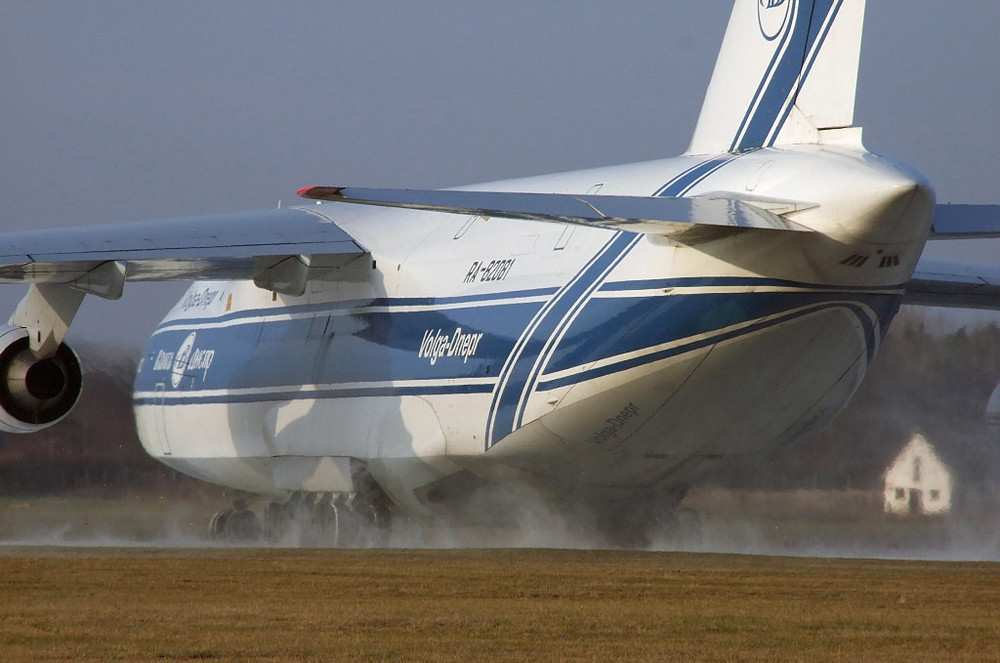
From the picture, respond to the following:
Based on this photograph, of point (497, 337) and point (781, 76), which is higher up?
point (781, 76)

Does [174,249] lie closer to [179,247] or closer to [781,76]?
[179,247]

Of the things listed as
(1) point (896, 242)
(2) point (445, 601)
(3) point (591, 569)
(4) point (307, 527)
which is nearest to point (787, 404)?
(1) point (896, 242)

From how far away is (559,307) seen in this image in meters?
13.8

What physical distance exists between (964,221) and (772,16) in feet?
8.33

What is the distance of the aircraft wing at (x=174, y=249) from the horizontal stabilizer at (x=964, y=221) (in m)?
6.45

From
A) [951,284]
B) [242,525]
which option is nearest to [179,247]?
[242,525]

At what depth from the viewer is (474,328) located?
1492 centimetres

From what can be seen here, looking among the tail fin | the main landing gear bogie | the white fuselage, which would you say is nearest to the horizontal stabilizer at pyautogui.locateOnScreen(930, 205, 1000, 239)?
the white fuselage

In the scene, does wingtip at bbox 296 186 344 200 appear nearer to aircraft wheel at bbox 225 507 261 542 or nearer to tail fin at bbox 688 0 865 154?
tail fin at bbox 688 0 865 154

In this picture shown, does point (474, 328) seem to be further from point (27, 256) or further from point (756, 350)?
point (27, 256)

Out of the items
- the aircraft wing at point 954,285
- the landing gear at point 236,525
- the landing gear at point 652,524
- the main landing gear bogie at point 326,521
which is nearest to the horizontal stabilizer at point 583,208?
the landing gear at point 652,524

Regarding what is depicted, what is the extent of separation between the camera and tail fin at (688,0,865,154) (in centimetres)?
1288

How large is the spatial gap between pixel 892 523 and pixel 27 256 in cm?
1032

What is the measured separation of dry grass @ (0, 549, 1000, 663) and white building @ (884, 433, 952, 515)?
5.73m
